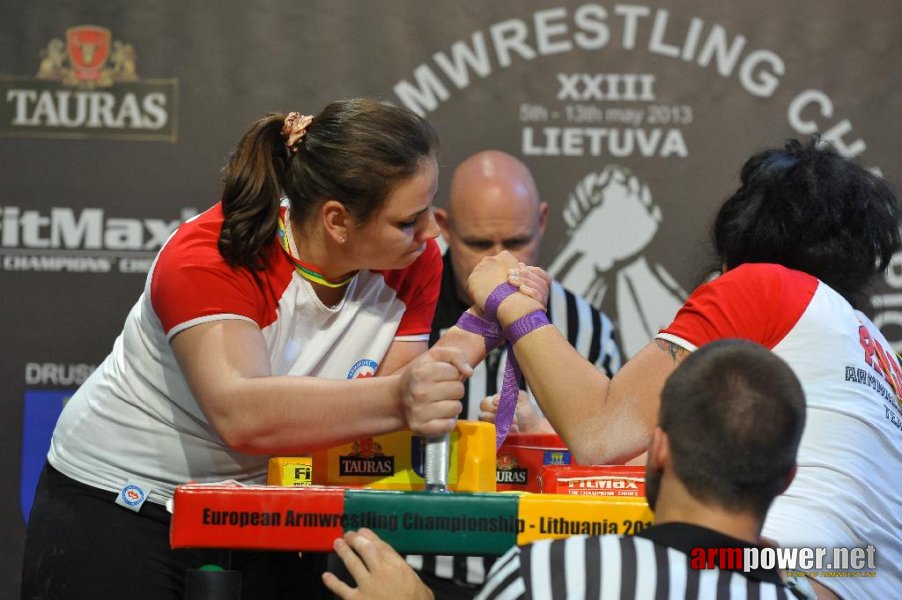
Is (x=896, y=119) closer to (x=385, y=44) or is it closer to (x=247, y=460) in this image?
(x=385, y=44)

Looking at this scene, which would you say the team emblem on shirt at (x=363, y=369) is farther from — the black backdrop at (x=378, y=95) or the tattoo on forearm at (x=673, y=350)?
the black backdrop at (x=378, y=95)

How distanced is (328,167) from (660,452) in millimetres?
830

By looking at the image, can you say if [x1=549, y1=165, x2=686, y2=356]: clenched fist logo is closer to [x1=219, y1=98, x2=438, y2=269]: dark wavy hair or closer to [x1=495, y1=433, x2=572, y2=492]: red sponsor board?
[x1=495, y1=433, x2=572, y2=492]: red sponsor board

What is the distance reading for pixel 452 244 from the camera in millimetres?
3359

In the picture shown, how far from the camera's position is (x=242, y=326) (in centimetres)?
167

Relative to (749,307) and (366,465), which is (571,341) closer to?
(749,307)

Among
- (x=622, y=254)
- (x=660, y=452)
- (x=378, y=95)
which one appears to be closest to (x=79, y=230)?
(x=378, y=95)

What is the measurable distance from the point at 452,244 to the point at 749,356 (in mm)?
2183

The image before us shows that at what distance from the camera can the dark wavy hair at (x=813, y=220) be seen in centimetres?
188

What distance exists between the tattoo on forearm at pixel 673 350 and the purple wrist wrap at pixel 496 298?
0.29 m

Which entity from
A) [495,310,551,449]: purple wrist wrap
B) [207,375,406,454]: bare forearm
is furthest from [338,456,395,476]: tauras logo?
[495,310,551,449]: purple wrist wrap

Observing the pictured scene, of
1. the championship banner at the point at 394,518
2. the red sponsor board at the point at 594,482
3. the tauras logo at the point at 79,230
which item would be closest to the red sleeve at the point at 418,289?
the red sponsor board at the point at 594,482

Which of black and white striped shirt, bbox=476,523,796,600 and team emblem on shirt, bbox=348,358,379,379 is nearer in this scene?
black and white striped shirt, bbox=476,523,796,600

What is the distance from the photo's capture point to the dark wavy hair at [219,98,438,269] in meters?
1.80
